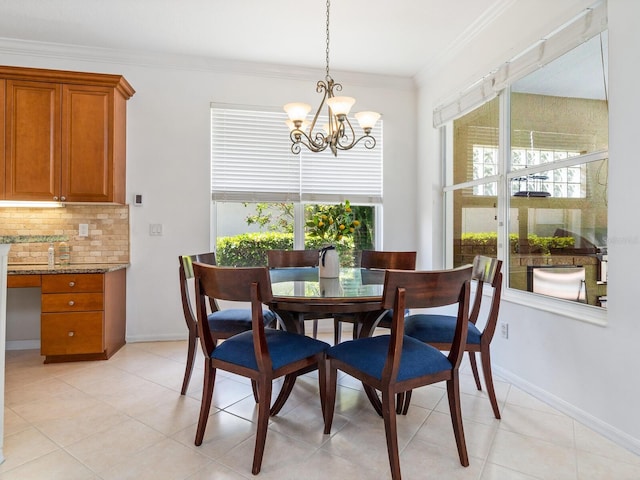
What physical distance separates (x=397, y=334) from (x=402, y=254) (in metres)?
1.52

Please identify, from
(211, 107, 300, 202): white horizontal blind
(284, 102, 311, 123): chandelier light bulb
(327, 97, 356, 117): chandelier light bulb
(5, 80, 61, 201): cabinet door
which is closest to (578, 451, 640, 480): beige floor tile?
(327, 97, 356, 117): chandelier light bulb

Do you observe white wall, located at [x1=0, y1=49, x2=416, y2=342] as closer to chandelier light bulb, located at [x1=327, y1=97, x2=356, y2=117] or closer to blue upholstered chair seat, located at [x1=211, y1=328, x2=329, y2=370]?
chandelier light bulb, located at [x1=327, y1=97, x2=356, y2=117]

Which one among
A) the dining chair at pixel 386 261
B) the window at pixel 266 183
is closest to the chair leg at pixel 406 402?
the dining chair at pixel 386 261

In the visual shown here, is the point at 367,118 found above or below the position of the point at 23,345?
above

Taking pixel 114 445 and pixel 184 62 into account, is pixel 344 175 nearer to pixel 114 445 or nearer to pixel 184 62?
pixel 184 62

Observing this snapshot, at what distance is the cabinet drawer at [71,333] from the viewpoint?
291 cm

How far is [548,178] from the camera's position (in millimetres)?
2484

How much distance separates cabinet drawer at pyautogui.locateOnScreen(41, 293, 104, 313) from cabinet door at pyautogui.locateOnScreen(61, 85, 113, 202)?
0.80 meters

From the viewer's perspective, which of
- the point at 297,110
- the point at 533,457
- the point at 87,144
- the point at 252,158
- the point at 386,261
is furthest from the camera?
the point at 252,158

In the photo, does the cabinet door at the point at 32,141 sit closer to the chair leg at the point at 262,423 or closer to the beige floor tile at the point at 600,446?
the chair leg at the point at 262,423

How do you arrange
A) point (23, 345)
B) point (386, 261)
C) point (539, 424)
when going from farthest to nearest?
point (23, 345)
point (386, 261)
point (539, 424)

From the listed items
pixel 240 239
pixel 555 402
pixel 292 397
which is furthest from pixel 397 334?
pixel 240 239

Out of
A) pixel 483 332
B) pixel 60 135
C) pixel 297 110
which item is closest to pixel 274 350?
pixel 483 332

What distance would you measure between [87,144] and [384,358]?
9.86 ft
